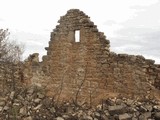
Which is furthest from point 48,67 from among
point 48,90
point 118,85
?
point 118,85

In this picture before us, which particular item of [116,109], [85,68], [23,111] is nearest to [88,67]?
[85,68]

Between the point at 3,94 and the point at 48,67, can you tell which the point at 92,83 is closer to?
the point at 48,67

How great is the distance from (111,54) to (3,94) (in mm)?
4544

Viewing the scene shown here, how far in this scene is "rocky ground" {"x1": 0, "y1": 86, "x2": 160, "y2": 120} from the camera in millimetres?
13656

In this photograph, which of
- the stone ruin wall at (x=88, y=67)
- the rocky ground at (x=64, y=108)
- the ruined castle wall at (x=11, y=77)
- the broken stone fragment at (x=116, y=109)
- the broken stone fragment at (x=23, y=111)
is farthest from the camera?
the ruined castle wall at (x=11, y=77)

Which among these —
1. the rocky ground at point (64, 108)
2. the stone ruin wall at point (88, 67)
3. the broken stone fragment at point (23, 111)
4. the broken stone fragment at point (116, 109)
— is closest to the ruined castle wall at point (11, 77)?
the rocky ground at point (64, 108)

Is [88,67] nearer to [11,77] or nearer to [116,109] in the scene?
[116,109]

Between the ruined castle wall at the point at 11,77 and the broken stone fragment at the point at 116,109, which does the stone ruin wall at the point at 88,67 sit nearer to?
the broken stone fragment at the point at 116,109

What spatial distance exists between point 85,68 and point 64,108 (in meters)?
1.54

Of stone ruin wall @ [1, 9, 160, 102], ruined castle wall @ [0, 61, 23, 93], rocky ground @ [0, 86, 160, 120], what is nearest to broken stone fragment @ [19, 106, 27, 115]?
rocky ground @ [0, 86, 160, 120]

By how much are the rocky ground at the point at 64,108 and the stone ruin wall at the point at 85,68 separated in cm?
32

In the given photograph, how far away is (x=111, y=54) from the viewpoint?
1482 cm

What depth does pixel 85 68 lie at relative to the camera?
606 inches

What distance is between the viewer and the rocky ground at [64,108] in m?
13.7
